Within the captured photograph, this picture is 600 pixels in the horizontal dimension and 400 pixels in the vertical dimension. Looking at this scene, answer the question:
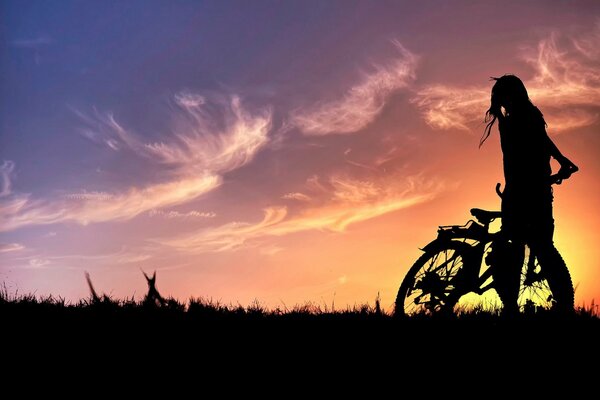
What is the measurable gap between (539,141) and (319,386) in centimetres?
420

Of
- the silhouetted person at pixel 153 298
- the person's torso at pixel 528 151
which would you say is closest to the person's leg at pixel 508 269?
the person's torso at pixel 528 151

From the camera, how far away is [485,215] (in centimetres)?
753

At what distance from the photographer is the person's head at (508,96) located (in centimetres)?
721

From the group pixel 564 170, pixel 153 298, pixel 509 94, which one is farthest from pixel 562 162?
pixel 153 298

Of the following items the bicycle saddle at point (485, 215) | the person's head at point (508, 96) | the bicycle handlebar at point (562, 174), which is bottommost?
the bicycle saddle at point (485, 215)

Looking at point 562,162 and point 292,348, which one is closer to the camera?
→ point 292,348

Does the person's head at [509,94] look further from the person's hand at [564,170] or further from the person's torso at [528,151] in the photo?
the person's hand at [564,170]

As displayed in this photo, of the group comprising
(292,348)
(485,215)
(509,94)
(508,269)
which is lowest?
(292,348)

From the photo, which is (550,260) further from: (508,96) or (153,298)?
(153,298)

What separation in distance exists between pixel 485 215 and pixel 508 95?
1.47 metres

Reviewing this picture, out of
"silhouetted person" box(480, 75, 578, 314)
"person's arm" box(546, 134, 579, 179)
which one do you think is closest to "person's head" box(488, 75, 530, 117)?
"silhouetted person" box(480, 75, 578, 314)

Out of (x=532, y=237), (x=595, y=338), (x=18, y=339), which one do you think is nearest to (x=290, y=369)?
(x=18, y=339)

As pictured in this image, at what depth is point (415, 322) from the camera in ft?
21.9

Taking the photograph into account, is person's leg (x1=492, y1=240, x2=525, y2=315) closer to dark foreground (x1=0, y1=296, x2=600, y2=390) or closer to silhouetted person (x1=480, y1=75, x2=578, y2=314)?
silhouetted person (x1=480, y1=75, x2=578, y2=314)
